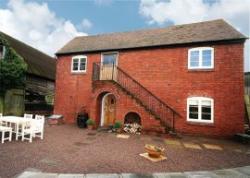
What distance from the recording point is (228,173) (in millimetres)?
5023

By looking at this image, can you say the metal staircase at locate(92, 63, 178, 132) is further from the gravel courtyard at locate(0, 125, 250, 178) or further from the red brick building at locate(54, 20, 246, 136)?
the gravel courtyard at locate(0, 125, 250, 178)

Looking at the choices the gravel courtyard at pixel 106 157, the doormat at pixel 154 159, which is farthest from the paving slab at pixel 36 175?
the doormat at pixel 154 159

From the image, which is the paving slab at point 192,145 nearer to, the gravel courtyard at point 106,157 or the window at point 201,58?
the gravel courtyard at point 106,157

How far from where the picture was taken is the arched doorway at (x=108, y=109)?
12.8 m

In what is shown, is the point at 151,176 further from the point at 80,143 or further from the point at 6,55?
the point at 6,55

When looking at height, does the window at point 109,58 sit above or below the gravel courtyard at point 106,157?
above

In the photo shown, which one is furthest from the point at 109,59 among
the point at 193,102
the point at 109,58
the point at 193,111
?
the point at 193,111

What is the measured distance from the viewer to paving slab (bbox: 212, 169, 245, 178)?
15.9ft

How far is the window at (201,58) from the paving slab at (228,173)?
6966 mm

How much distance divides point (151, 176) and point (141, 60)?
891cm

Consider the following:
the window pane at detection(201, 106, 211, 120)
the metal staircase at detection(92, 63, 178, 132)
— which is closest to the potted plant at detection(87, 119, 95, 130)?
the metal staircase at detection(92, 63, 178, 132)

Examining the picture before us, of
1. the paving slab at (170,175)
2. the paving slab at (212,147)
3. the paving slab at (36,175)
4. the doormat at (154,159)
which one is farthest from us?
the paving slab at (212,147)

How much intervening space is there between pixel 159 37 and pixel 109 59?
4009mm

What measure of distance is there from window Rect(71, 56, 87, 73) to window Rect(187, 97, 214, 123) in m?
8.19
